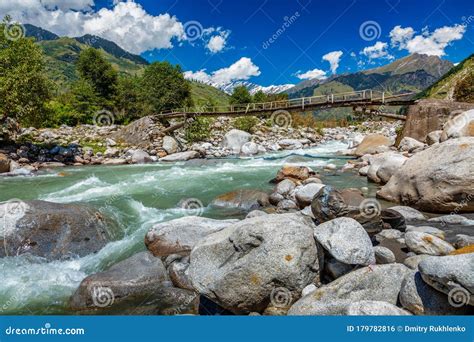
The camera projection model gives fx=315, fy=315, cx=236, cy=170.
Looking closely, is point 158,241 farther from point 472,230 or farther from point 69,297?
point 472,230

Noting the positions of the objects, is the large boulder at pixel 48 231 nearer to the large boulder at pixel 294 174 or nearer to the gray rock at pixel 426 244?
the gray rock at pixel 426 244

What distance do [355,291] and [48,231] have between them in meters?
7.60

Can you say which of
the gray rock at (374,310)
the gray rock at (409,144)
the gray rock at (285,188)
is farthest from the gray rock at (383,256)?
the gray rock at (409,144)

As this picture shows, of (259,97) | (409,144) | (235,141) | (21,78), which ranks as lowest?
(409,144)

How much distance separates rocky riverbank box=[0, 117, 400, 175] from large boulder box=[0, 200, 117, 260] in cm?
1489

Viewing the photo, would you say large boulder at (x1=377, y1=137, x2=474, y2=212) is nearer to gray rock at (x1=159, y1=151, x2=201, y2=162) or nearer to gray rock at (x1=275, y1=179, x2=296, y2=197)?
gray rock at (x1=275, y1=179, x2=296, y2=197)

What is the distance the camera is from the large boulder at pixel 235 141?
116ft

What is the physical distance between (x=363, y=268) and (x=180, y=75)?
48.8 m

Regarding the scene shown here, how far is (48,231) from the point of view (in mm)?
8281

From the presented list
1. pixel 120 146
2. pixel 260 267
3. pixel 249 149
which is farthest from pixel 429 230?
pixel 120 146

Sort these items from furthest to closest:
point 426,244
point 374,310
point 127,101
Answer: point 127,101 → point 426,244 → point 374,310

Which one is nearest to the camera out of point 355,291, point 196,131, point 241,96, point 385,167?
point 355,291

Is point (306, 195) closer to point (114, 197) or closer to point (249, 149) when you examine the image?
point (114, 197)

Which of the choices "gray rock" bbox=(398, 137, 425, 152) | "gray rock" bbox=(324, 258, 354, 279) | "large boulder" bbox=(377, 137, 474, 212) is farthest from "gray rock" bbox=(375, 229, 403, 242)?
"gray rock" bbox=(398, 137, 425, 152)
